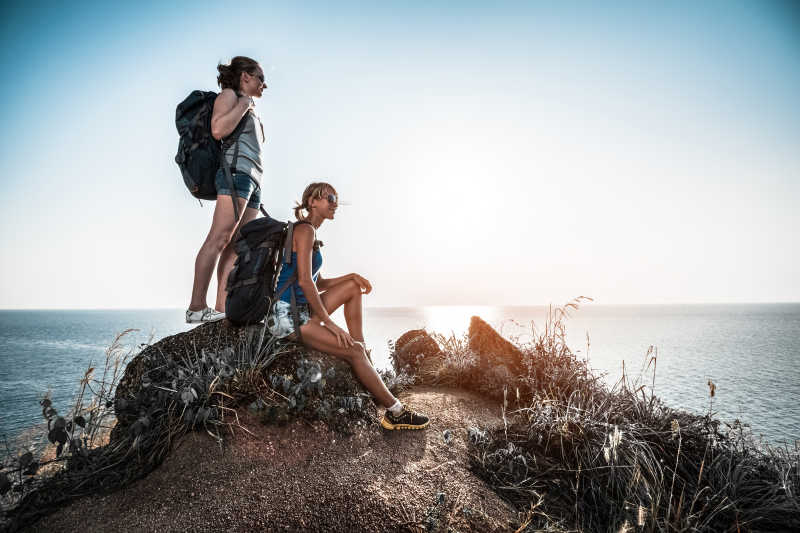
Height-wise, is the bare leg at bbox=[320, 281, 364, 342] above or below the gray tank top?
below

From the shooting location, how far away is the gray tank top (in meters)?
3.82

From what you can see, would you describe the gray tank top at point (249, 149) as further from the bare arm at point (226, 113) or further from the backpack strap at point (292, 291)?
the backpack strap at point (292, 291)

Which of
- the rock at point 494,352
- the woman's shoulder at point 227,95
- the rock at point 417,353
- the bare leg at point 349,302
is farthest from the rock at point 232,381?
the rock at point 417,353

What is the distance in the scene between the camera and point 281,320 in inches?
142

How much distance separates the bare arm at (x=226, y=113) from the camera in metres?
3.64

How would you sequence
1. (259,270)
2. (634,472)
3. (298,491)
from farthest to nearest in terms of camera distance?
(259,270)
(634,472)
(298,491)

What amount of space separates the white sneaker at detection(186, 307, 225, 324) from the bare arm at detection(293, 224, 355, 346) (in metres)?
1.18

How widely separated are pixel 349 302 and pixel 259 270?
109cm

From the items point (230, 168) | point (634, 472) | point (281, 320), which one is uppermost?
point (230, 168)

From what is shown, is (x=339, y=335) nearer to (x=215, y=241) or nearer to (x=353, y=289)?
(x=353, y=289)

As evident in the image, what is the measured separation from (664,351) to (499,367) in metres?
19.8

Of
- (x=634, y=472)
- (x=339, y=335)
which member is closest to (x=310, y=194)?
(x=339, y=335)

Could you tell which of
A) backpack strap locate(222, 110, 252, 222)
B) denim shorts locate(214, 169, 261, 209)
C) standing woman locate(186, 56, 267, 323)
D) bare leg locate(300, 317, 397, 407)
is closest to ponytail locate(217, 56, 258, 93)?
standing woman locate(186, 56, 267, 323)

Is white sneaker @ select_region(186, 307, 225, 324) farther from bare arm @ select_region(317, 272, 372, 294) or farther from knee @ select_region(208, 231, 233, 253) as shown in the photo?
bare arm @ select_region(317, 272, 372, 294)
